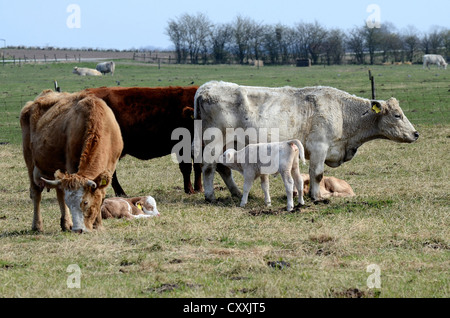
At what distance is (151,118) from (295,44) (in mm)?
73553

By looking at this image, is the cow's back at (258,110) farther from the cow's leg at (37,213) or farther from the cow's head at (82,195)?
the cow's head at (82,195)

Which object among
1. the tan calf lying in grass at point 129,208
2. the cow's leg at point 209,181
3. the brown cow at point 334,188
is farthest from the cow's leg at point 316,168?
the tan calf lying in grass at point 129,208

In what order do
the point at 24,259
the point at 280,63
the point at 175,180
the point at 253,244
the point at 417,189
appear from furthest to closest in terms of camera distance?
the point at 280,63 < the point at 175,180 < the point at 417,189 < the point at 253,244 < the point at 24,259

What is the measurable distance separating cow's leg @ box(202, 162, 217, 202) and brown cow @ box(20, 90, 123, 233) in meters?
2.23

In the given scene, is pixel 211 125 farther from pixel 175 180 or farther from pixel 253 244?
pixel 253 244

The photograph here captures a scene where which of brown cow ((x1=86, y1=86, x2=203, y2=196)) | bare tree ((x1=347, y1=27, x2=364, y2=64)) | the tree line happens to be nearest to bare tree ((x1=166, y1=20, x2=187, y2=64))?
the tree line

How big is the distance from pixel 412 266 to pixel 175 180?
7160 mm

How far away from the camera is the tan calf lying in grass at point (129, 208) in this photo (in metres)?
9.47

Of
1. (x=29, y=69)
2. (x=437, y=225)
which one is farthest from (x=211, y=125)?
(x=29, y=69)

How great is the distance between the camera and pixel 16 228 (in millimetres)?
9117

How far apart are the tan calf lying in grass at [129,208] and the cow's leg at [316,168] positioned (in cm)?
270

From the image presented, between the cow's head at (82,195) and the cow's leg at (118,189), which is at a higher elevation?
the cow's head at (82,195)
